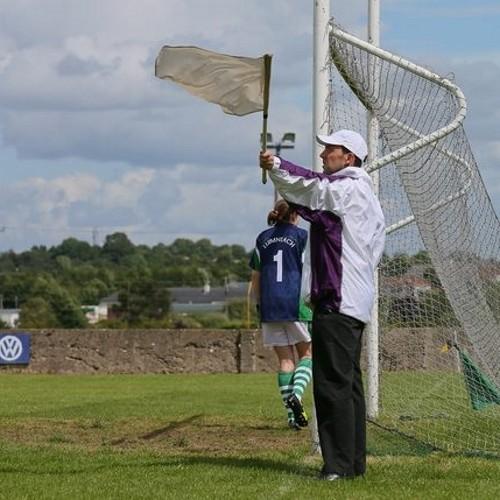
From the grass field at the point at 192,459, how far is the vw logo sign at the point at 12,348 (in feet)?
41.9

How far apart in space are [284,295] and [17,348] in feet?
61.0

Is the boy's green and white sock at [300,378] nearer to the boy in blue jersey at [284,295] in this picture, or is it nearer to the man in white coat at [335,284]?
the boy in blue jersey at [284,295]

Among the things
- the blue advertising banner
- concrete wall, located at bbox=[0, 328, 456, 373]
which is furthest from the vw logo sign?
concrete wall, located at bbox=[0, 328, 456, 373]

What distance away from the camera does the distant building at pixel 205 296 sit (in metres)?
149

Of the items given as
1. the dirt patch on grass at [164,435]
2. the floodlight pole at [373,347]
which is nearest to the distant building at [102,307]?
the dirt patch on grass at [164,435]

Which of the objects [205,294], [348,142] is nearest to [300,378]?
[348,142]

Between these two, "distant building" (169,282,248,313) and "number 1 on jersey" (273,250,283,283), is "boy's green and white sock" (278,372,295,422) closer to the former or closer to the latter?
"number 1 on jersey" (273,250,283,283)

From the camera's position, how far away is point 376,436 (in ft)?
38.3

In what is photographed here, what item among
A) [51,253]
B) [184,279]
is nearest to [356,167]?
[184,279]

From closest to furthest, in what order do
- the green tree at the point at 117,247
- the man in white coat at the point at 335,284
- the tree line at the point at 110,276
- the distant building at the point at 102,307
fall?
the man in white coat at the point at 335,284 < the tree line at the point at 110,276 < the distant building at the point at 102,307 < the green tree at the point at 117,247

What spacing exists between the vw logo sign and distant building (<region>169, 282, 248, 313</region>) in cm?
11278

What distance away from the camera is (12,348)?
99.2 feet

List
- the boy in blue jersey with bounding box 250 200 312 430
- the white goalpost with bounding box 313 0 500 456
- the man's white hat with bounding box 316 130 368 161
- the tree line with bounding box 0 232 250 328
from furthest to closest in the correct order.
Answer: the tree line with bounding box 0 232 250 328
the boy in blue jersey with bounding box 250 200 312 430
the white goalpost with bounding box 313 0 500 456
the man's white hat with bounding box 316 130 368 161

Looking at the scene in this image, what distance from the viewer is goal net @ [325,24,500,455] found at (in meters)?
10.9
